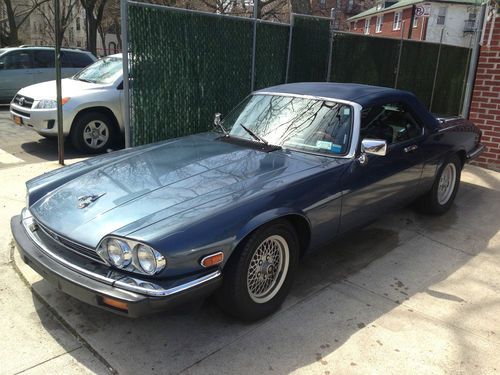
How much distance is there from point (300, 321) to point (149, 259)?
1220 mm

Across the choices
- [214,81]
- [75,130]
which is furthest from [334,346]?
[75,130]

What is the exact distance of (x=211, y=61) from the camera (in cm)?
691

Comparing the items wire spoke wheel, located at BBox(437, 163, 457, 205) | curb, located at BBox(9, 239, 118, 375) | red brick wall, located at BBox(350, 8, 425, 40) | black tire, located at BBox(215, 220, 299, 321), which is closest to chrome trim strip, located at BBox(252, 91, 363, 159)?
black tire, located at BBox(215, 220, 299, 321)

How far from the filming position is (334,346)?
2.97 m

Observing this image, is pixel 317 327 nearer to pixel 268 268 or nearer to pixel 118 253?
pixel 268 268

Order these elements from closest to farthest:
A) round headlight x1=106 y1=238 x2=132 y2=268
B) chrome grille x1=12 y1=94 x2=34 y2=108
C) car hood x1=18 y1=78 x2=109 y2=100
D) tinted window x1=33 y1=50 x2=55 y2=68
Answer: round headlight x1=106 y1=238 x2=132 y2=268
car hood x1=18 y1=78 x2=109 y2=100
chrome grille x1=12 y1=94 x2=34 y2=108
tinted window x1=33 y1=50 x2=55 y2=68

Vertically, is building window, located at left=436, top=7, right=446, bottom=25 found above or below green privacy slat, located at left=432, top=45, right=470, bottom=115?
above

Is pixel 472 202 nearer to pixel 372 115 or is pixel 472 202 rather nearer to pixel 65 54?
pixel 372 115

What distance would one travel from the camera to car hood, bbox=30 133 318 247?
111 inches

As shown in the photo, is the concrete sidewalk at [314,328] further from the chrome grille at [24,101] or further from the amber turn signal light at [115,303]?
the chrome grille at [24,101]

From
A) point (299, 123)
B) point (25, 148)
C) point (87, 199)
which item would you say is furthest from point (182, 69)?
point (87, 199)

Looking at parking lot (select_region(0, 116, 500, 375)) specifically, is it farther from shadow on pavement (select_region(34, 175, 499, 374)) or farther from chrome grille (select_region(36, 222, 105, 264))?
chrome grille (select_region(36, 222, 105, 264))

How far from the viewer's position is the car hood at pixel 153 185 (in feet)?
9.28

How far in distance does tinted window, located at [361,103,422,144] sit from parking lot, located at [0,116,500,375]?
1070 millimetres
